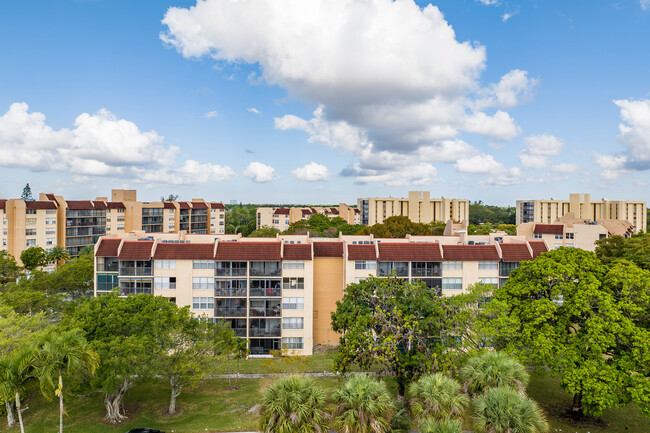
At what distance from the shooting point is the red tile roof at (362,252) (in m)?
48.9

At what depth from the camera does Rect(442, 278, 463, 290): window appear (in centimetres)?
5044

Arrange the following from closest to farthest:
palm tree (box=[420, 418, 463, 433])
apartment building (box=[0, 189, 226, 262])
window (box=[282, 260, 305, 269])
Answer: palm tree (box=[420, 418, 463, 433]) < window (box=[282, 260, 305, 269]) < apartment building (box=[0, 189, 226, 262])

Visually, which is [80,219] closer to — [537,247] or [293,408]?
[293,408]

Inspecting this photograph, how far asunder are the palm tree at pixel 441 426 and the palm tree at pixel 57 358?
20.1 metres

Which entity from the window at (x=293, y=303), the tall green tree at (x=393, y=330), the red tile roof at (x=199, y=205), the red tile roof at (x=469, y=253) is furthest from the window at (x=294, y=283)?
the red tile roof at (x=199, y=205)

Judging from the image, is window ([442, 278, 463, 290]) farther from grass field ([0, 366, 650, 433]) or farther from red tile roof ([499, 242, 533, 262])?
grass field ([0, 366, 650, 433])

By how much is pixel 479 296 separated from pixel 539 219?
153605 mm

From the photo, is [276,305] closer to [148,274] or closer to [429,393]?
[148,274]

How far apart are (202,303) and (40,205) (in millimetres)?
69269

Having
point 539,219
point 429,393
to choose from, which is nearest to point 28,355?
point 429,393

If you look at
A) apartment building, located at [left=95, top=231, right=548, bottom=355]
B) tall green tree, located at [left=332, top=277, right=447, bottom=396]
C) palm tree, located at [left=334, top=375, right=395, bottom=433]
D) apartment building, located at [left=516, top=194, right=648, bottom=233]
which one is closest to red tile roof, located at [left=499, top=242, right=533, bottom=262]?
apartment building, located at [left=95, top=231, right=548, bottom=355]

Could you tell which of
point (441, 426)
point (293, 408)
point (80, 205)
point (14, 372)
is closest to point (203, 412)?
point (14, 372)

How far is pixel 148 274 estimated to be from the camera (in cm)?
4769

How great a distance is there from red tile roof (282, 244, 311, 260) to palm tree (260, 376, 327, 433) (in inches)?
1017
